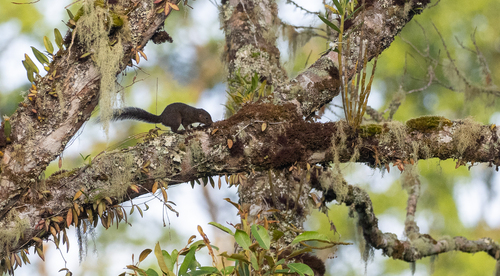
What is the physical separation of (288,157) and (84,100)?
1.17 meters

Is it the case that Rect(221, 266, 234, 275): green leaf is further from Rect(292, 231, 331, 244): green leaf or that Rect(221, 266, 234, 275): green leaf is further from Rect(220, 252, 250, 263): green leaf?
Rect(292, 231, 331, 244): green leaf

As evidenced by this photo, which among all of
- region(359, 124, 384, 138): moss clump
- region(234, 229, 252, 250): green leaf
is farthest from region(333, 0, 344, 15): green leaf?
region(234, 229, 252, 250): green leaf

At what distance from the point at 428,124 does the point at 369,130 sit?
14.3 inches

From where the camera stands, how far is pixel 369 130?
2.52 meters

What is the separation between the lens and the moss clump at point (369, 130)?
8.15ft

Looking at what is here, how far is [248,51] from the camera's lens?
3791 millimetres

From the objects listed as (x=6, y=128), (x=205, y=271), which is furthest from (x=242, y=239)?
(x=6, y=128)

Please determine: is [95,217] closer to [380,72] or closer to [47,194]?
[47,194]

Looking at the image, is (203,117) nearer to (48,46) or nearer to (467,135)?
(48,46)

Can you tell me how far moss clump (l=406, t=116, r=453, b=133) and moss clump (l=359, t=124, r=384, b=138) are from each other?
0.62 feet

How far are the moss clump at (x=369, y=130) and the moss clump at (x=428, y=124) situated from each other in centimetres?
19

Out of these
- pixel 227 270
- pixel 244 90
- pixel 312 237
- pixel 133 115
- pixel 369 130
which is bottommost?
pixel 227 270

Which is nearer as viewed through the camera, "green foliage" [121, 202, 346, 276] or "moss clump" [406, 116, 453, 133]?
"green foliage" [121, 202, 346, 276]

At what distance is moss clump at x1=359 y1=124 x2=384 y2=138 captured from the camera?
8.15 feet
